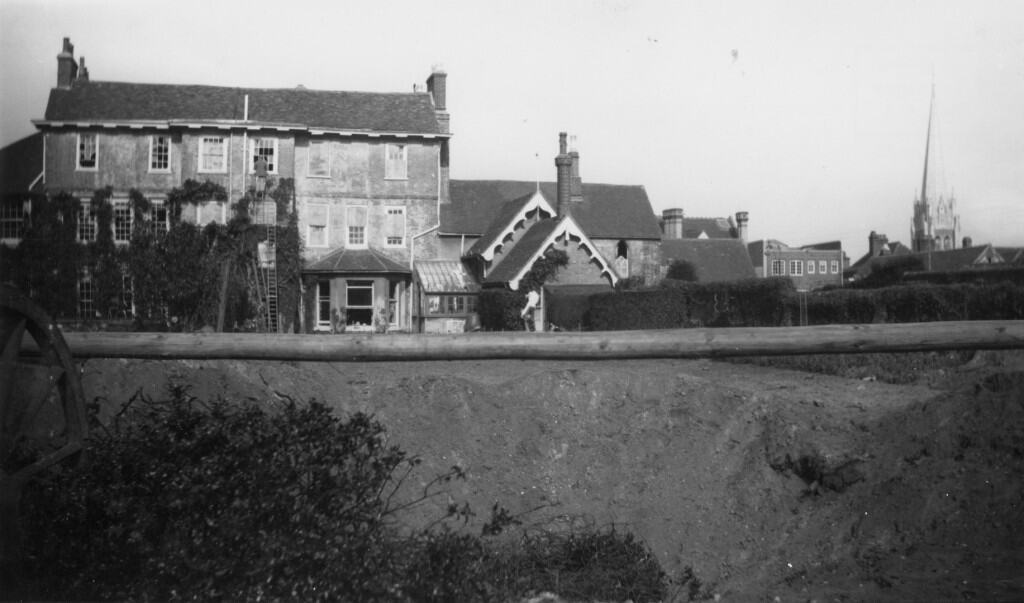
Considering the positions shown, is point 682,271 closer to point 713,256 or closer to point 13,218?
point 713,256

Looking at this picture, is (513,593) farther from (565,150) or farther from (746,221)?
(746,221)

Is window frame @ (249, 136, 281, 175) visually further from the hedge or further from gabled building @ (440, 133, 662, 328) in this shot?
the hedge

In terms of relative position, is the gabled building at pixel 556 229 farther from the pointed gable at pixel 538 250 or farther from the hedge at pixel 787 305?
the hedge at pixel 787 305

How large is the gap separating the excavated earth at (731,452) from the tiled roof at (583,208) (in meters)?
30.4

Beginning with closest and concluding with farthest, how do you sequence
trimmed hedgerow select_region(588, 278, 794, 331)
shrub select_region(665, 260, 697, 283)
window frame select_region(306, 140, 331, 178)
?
trimmed hedgerow select_region(588, 278, 794, 331), window frame select_region(306, 140, 331, 178), shrub select_region(665, 260, 697, 283)

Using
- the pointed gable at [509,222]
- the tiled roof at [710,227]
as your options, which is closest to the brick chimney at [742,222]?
the tiled roof at [710,227]

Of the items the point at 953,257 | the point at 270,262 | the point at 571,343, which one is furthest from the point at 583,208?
the point at 571,343

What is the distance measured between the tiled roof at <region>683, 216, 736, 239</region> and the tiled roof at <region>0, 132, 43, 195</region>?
47.2 m

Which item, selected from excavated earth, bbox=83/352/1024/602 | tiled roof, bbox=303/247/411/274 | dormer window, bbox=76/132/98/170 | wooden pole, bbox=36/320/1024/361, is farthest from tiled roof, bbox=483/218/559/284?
excavated earth, bbox=83/352/1024/602

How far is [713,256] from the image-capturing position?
49.8 metres

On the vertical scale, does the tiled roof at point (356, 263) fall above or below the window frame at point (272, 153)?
below

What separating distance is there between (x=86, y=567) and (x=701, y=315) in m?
20.2

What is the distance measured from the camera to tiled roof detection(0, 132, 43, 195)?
112 feet

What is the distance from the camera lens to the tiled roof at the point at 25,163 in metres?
34.3
